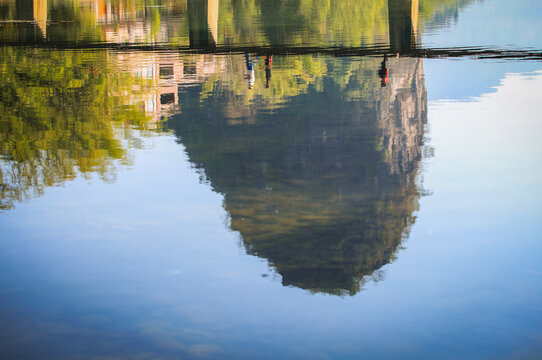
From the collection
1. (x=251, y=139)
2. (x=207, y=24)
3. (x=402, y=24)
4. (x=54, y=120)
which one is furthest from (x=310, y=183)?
(x=207, y=24)

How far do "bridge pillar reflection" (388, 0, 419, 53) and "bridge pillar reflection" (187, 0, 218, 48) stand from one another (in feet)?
26.3

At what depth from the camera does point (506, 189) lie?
1040cm

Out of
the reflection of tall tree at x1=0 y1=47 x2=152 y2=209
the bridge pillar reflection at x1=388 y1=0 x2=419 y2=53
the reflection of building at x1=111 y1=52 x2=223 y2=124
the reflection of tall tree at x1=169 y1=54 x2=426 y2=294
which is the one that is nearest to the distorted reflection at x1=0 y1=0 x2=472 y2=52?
the bridge pillar reflection at x1=388 y1=0 x2=419 y2=53

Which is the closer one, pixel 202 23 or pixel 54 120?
pixel 54 120

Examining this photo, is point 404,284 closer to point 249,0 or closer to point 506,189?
point 506,189

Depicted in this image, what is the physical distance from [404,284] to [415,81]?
104 metres

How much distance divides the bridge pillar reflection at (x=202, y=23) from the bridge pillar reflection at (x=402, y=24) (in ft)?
26.3

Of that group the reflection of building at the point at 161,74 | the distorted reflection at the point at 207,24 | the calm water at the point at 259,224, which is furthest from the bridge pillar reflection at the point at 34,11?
the calm water at the point at 259,224

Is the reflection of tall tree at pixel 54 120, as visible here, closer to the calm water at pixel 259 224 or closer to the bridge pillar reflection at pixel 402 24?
the calm water at pixel 259 224

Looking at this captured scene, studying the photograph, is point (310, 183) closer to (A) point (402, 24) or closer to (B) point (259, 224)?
(B) point (259, 224)

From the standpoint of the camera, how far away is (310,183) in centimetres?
1095

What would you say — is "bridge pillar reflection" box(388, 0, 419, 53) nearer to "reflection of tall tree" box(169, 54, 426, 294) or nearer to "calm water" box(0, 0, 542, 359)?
"calm water" box(0, 0, 542, 359)

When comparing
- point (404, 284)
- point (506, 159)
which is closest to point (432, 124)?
point (506, 159)

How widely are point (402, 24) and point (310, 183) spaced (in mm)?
18871
